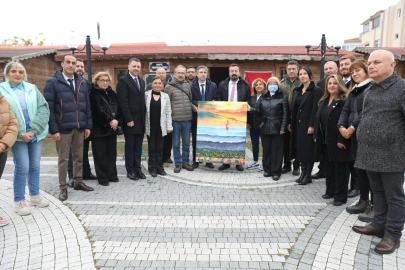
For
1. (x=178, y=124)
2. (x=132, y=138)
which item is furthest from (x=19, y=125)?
A: (x=178, y=124)

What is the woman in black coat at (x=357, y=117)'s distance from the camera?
4.06 meters

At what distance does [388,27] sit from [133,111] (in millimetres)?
48671

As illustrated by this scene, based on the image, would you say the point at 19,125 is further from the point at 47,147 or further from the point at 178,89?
the point at 47,147

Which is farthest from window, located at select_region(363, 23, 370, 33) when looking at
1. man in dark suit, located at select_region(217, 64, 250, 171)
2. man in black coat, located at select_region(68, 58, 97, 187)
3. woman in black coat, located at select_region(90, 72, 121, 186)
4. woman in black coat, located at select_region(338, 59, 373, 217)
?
woman in black coat, located at select_region(90, 72, 121, 186)

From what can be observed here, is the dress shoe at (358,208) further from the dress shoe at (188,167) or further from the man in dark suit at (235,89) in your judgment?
the dress shoe at (188,167)

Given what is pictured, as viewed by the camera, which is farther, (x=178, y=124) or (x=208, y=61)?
(x=208, y=61)

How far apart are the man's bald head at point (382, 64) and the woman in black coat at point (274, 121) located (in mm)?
2726

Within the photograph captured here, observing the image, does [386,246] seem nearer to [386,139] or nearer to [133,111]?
[386,139]

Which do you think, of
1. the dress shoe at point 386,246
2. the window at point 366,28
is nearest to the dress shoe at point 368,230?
the dress shoe at point 386,246

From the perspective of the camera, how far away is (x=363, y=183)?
4.21 meters

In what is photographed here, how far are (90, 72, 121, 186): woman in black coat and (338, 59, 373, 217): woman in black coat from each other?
391 centimetres

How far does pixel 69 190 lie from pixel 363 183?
192 inches

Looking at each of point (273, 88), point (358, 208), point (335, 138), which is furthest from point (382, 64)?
point (273, 88)

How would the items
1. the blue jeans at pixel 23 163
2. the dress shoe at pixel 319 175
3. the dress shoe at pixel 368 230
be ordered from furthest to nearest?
the dress shoe at pixel 319 175
the blue jeans at pixel 23 163
the dress shoe at pixel 368 230
